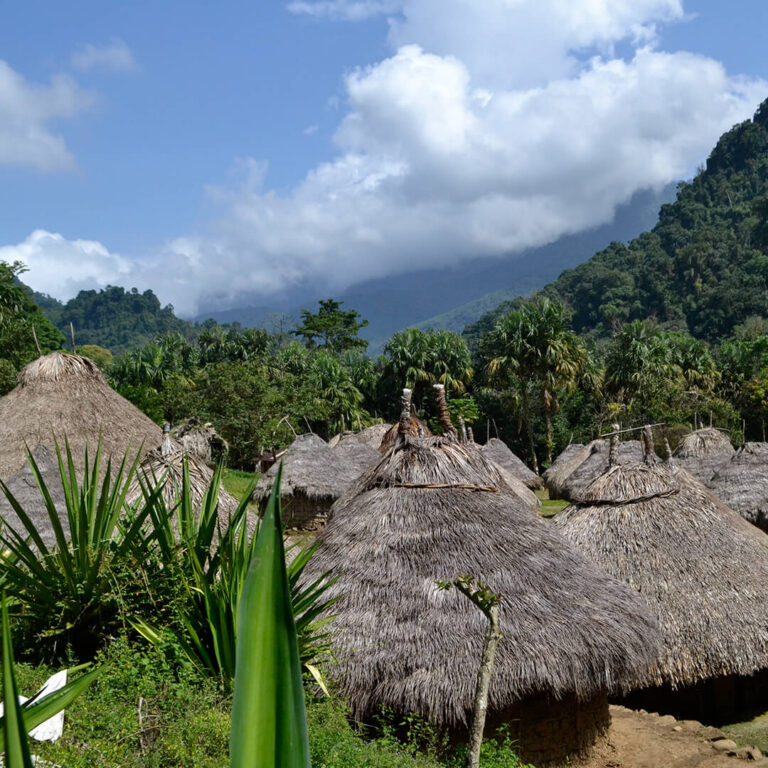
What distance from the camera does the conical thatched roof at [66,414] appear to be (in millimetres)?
14203

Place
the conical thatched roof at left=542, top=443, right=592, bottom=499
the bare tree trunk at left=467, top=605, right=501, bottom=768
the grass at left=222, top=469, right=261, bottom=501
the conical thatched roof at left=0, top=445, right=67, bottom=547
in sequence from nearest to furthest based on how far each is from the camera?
1. the bare tree trunk at left=467, top=605, right=501, bottom=768
2. the conical thatched roof at left=0, top=445, right=67, bottom=547
3. the grass at left=222, top=469, right=261, bottom=501
4. the conical thatched roof at left=542, top=443, right=592, bottom=499

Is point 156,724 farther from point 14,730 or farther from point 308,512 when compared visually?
point 308,512

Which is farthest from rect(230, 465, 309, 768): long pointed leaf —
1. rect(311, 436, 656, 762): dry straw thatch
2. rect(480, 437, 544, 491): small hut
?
rect(480, 437, 544, 491): small hut

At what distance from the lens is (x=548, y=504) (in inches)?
974

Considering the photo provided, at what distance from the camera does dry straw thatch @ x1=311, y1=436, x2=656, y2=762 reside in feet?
18.3

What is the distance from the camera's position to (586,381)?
120ft

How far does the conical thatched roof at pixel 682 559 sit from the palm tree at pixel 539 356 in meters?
23.0

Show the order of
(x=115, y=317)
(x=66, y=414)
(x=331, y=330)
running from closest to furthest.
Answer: (x=66, y=414), (x=331, y=330), (x=115, y=317)

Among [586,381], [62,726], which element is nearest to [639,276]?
[586,381]

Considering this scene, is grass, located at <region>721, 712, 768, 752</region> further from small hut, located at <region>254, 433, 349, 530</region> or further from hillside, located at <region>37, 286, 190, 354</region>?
hillside, located at <region>37, 286, 190, 354</region>

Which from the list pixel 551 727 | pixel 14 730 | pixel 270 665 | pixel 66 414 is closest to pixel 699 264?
pixel 66 414

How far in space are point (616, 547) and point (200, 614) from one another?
19.2ft

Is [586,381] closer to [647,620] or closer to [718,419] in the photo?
[718,419]

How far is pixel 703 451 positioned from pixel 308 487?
40.2 feet
